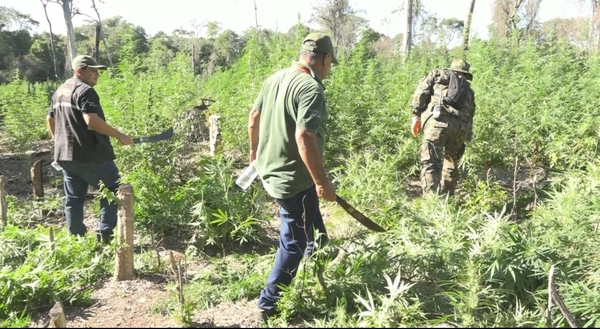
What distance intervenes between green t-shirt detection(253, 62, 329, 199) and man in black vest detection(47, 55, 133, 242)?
180 centimetres

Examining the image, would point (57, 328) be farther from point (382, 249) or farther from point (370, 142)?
point (370, 142)

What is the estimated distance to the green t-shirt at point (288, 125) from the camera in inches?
110

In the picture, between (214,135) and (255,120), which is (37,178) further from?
(255,120)

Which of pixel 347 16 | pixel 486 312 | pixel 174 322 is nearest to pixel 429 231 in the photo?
pixel 486 312

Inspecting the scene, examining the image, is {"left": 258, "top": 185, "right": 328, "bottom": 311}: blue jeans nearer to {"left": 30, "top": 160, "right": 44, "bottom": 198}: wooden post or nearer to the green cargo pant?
the green cargo pant

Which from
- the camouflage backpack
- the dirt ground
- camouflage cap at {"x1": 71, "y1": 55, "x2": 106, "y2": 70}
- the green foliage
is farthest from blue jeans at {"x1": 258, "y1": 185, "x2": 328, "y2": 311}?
the camouflage backpack

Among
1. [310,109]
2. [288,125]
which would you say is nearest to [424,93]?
[288,125]

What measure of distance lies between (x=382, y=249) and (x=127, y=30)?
417 centimetres

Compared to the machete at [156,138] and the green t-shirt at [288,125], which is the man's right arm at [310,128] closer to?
the green t-shirt at [288,125]

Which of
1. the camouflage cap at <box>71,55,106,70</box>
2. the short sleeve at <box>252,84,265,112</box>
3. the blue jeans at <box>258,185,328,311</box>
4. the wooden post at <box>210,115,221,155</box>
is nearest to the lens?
the blue jeans at <box>258,185,328,311</box>

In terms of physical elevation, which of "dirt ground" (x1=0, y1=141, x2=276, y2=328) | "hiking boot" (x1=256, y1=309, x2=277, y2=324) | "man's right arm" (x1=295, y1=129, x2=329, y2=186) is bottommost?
"dirt ground" (x1=0, y1=141, x2=276, y2=328)

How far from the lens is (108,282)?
12.7ft

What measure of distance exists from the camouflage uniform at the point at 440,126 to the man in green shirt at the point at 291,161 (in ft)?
9.46

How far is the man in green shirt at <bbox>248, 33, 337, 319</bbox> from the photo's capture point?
2887 mm
